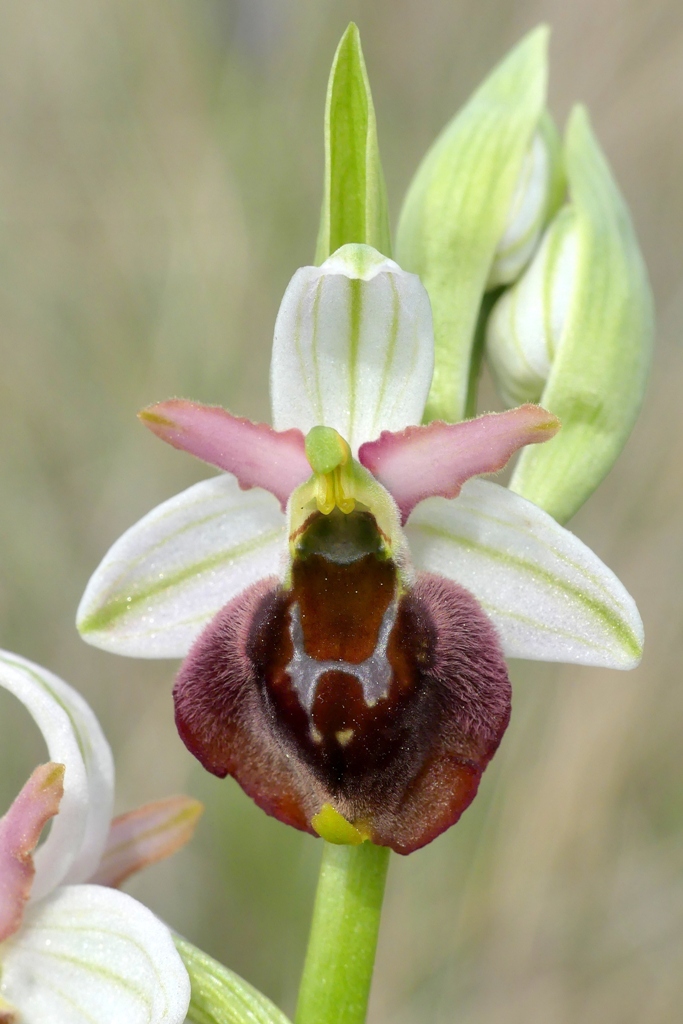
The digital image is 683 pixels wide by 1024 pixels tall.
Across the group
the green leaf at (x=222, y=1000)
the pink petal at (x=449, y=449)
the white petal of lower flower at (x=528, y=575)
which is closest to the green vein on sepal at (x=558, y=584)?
the white petal of lower flower at (x=528, y=575)

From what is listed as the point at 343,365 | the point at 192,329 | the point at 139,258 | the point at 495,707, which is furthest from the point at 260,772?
the point at 139,258

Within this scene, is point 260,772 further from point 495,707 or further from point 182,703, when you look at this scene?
point 495,707

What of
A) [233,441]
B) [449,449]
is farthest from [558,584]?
[233,441]

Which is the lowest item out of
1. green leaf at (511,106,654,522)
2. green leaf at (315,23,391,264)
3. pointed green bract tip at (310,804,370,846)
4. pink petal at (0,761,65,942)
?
pink petal at (0,761,65,942)

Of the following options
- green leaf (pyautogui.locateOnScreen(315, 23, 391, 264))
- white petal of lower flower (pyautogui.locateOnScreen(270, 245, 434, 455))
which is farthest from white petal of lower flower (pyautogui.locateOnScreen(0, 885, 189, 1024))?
green leaf (pyautogui.locateOnScreen(315, 23, 391, 264))

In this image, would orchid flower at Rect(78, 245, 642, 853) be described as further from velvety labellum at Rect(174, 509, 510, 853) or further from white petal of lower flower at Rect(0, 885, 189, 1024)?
white petal of lower flower at Rect(0, 885, 189, 1024)

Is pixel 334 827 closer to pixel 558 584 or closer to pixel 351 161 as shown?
pixel 558 584
